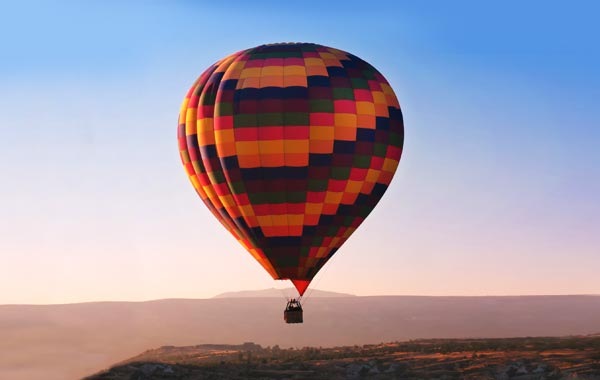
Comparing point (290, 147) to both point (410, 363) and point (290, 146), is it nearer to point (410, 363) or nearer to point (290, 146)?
point (290, 146)

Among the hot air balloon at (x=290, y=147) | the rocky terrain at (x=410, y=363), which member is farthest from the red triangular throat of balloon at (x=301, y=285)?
the rocky terrain at (x=410, y=363)

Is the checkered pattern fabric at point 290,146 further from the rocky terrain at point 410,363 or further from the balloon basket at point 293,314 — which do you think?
the rocky terrain at point 410,363

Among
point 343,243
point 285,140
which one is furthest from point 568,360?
point 285,140

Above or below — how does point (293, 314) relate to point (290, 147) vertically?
below

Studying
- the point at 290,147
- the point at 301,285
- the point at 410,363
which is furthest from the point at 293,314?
the point at 410,363

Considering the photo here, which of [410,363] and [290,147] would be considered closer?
[290,147]

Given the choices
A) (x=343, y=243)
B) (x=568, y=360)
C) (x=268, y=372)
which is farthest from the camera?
(x=268, y=372)

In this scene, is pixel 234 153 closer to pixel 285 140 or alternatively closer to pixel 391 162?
pixel 285 140
